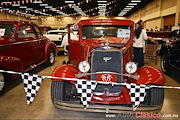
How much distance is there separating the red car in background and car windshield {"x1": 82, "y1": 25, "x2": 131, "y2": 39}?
2032mm

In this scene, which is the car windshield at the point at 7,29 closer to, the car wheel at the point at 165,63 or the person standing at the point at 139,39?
the person standing at the point at 139,39

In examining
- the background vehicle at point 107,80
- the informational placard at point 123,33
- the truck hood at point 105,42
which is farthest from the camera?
the informational placard at point 123,33

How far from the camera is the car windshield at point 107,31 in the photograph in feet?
13.7

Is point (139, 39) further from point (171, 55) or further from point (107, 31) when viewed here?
point (107, 31)

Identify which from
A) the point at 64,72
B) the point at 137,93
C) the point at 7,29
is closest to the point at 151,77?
the point at 137,93

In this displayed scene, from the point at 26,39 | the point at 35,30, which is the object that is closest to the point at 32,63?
the point at 26,39

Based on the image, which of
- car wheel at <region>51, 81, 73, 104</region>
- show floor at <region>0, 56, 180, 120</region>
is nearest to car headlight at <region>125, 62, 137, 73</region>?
show floor at <region>0, 56, 180, 120</region>

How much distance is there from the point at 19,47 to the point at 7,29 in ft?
2.11

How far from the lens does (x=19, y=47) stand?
16.8 feet

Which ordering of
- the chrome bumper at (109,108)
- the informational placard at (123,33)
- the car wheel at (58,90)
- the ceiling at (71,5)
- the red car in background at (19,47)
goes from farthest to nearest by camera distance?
the ceiling at (71,5) → the red car in background at (19,47) → the informational placard at (123,33) → the car wheel at (58,90) → the chrome bumper at (109,108)

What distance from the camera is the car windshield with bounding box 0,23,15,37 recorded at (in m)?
5.09

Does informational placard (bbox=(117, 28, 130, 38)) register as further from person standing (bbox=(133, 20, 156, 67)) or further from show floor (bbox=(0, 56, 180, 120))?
person standing (bbox=(133, 20, 156, 67))

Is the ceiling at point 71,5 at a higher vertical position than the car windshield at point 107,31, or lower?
higher

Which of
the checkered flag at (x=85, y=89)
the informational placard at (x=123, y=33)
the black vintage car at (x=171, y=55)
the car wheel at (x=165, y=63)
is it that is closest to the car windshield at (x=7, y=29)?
the informational placard at (x=123, y=33)
